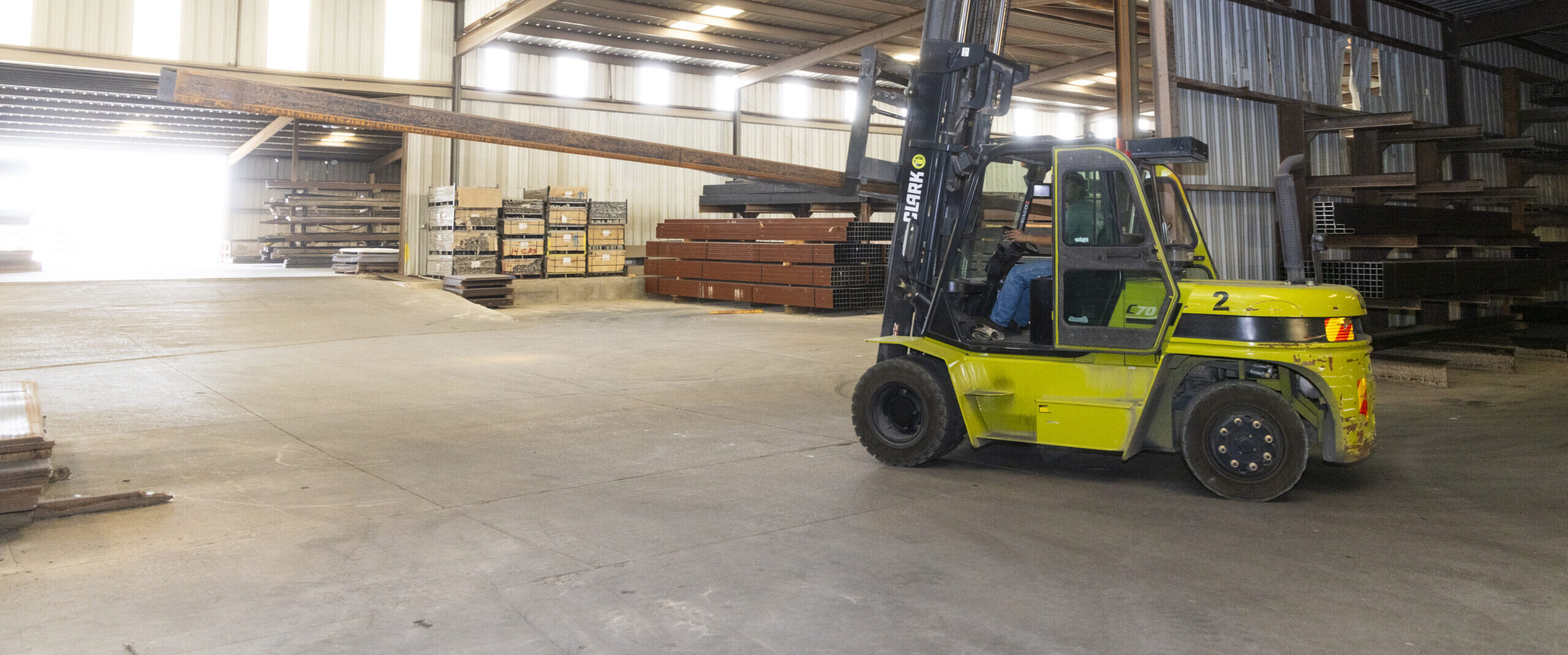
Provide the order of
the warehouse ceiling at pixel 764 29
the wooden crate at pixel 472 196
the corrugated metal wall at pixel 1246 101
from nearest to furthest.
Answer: the corrugated metal wall at pixel 1246 101 → the warehouse ceiling at pixel 764 29 → the wooden crate at pixel 472 196

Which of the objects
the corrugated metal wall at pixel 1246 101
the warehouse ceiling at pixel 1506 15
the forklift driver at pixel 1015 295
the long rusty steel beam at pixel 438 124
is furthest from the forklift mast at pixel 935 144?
the warehouse ceiling at pixel 1506 15

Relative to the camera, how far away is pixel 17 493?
4.30 m

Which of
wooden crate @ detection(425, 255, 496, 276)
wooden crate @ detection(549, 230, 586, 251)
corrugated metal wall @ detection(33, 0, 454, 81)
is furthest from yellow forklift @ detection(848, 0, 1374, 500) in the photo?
corrugated metal wall @ detection(33, 0, 454, 81)

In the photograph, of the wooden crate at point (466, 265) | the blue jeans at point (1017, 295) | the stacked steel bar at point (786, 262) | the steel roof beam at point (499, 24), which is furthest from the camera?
the wooden crate at point (466, 265)

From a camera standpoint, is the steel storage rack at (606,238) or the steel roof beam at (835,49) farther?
the steel storage rack at (606,238)

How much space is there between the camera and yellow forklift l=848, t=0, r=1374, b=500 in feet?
16.1

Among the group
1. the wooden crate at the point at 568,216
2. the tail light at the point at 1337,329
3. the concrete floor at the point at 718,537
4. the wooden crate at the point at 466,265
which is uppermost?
the wooden crate at the point at 568,216

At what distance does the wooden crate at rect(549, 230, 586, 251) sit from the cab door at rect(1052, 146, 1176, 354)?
1553 centimetres

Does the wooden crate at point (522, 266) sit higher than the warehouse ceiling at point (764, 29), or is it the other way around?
the warehouse ceiling at point (764, 29)

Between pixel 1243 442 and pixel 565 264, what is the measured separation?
1628 cm

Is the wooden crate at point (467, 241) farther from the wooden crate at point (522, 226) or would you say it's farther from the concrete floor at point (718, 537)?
the concrete floor at point (718, 537)

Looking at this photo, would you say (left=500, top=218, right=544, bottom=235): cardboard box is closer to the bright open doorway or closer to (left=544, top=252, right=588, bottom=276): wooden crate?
(left=544, top=252, right=588, bottom=276): wooden crate

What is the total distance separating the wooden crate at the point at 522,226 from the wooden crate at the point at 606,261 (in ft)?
3.96

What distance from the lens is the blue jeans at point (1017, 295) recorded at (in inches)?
218
